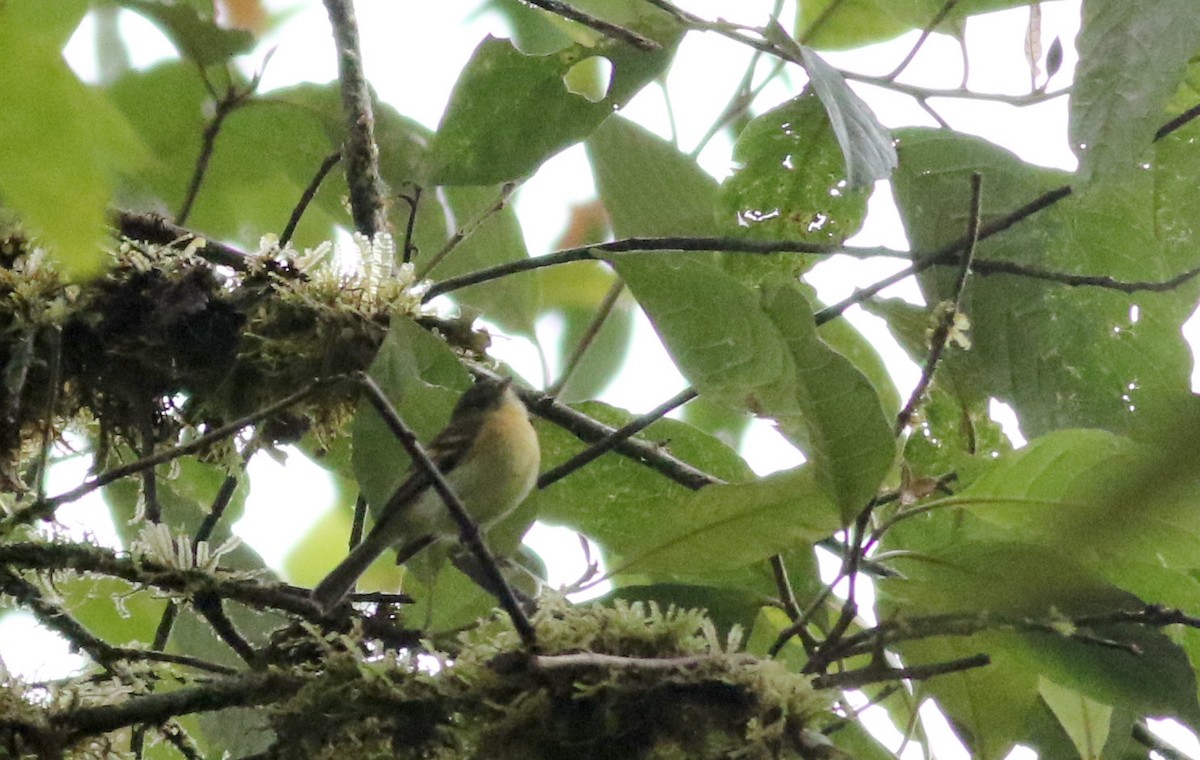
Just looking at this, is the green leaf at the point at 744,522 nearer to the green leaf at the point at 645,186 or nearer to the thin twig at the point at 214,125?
the green leaf at the point at 645,186

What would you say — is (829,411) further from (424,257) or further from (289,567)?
(289,567)

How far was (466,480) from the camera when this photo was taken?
2518 mm

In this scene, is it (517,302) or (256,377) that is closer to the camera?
(256,377)

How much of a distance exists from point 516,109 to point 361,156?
1.75 feet

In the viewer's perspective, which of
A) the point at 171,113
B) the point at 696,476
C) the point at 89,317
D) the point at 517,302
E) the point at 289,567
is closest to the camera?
the point at 696,476

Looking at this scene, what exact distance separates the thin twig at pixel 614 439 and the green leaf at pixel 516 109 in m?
0.59

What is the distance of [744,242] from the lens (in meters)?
2.12

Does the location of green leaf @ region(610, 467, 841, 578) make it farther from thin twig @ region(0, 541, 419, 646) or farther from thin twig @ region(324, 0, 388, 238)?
thin twig @ region(324, 0, 388, 238)

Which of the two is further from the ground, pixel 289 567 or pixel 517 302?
pixel 517 302

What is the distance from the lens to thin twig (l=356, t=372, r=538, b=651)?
1235mm

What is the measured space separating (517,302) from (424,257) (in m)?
0.26

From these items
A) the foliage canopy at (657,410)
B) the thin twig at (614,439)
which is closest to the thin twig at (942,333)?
the foliage canopy at (657,410)

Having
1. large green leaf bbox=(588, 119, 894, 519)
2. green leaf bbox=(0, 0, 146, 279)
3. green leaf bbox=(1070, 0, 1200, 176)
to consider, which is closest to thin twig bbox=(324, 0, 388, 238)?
large green leaf bbox=(588, 119, 894, 519)

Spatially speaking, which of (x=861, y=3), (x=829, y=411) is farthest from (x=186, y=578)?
(x=861, y=3)
